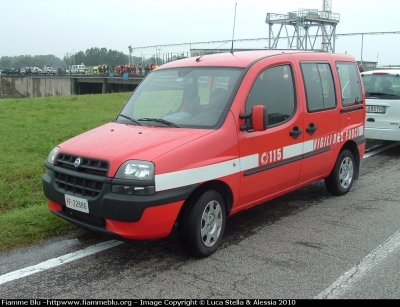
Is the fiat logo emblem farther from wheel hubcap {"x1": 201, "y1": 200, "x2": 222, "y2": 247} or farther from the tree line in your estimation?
the tree line

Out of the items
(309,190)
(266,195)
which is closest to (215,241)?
(266,195)

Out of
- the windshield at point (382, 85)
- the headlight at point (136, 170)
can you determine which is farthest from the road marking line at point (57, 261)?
the windshield at point (382, 85)

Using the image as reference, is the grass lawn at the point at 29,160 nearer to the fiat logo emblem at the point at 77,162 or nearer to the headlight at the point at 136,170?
the fiat logo emblem at the point at 77,162

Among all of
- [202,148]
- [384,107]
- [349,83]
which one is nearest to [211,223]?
[202,148]

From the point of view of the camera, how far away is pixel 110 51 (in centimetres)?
10444

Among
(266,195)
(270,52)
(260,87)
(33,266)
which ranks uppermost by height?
(270,52)

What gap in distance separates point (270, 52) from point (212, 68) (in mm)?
875

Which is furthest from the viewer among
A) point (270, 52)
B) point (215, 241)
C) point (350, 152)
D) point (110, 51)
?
point (110, 51)

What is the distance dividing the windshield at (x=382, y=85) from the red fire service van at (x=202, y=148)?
3.71m

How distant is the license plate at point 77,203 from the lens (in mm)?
4172

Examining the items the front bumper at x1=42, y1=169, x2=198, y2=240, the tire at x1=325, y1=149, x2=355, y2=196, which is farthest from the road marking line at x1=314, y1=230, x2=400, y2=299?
the tire at x1=325, y1=149, x2=355, y2=196

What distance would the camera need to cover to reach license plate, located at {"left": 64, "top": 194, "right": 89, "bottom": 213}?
417 cm

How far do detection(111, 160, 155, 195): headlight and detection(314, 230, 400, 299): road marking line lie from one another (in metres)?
1.65

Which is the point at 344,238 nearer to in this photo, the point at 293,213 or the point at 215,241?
the point at 293,213
